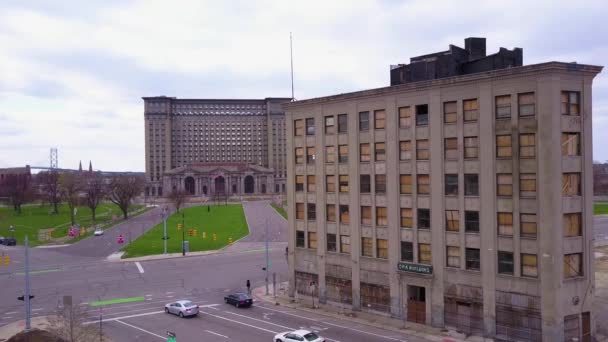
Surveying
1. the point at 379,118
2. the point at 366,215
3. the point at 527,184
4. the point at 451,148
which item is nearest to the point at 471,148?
the point at 451,148

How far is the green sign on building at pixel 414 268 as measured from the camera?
3690 cm

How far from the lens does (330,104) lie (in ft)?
144

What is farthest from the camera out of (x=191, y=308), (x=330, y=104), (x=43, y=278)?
(x=43, y=278)

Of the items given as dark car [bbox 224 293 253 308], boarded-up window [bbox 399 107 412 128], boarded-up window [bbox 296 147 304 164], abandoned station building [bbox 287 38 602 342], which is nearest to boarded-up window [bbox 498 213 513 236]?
abandoned station building [bbox 287 38 602 342]

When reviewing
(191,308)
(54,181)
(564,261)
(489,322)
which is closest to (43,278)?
(191,308)

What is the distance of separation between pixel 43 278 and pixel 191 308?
26.3 metres

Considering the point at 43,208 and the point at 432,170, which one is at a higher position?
the point at 432,170

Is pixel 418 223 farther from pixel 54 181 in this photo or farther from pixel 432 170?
pixel 54 181

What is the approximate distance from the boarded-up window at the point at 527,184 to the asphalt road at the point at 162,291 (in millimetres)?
11602

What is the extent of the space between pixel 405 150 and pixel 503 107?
7.69m

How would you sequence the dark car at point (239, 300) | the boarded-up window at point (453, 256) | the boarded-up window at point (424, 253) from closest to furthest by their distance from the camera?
the boarded-up window at point (453, 256) < the boarded-up window at point (424, 253) < the dark car at point (239, 300)

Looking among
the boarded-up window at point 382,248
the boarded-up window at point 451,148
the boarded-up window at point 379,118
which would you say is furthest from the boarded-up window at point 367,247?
the boarded-up window at point 451,148

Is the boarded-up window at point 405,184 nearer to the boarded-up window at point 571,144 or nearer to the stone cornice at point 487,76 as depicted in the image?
the stone cornice at point 487,76

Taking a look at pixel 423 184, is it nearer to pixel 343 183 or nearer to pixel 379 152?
pixel 379 152
